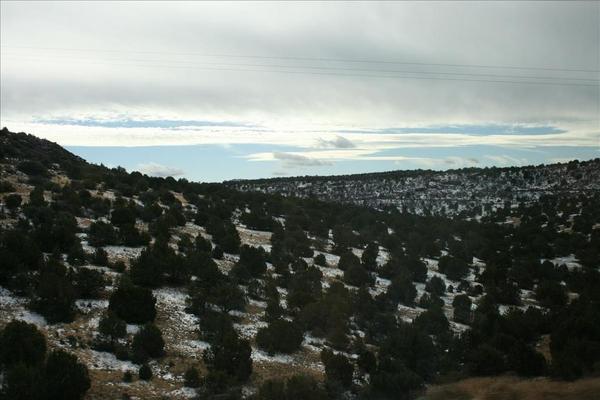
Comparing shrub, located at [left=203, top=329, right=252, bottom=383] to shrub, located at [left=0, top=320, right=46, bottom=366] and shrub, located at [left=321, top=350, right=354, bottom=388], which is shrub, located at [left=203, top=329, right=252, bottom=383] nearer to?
shrub, located at [left=321, top=350, right=354, bottom=388]

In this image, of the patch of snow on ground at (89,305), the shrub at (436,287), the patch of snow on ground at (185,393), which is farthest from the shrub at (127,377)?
the shrub at (436,287)

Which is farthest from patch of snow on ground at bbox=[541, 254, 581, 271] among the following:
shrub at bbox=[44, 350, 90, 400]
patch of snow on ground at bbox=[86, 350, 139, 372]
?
shrub at bbox=[44, 350, 90, 400]

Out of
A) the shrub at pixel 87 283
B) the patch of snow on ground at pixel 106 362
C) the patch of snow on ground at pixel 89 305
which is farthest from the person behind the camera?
the shrub at pixel 87 283

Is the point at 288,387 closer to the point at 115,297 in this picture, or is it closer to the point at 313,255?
the point at 115,297

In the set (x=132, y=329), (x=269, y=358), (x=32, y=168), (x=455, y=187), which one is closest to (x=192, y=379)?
(x=269, y=358)

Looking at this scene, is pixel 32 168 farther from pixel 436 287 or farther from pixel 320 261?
pixel 436 287

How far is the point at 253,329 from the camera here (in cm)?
2061

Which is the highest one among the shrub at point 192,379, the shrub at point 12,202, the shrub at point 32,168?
the shrub at point 32,168

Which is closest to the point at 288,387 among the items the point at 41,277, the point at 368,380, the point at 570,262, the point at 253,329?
the point at 368,380

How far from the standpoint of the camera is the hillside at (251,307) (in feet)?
50.7

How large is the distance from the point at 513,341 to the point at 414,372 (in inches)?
219

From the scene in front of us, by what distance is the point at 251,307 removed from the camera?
76.0 ft

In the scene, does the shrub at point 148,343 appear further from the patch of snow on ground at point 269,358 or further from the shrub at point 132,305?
the patch of snow on ground at point 269,358

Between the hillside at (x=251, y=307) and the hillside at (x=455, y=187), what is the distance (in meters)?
31.2
